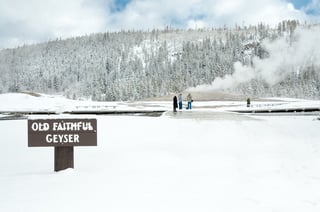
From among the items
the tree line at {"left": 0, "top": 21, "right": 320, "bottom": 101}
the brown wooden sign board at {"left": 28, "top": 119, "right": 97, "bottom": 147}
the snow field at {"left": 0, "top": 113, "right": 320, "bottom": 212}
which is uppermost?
the tree line at {"left": 0, "top": 21, "right": 320, "bottom": 101}

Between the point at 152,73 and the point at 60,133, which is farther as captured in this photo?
the point at 152,73

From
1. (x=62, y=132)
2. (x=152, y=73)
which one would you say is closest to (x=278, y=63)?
(x=152, y=73)

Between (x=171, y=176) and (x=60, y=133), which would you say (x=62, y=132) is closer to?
(x=60, y=133)

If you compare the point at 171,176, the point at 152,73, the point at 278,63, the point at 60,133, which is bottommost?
the point at 171,176

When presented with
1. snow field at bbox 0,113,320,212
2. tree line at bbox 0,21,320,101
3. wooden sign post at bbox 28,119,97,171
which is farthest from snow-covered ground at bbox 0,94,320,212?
tree line at bbox 0,21,320,101

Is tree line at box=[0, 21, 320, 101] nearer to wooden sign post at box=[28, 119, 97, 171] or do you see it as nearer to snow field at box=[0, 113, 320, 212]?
snow field at box=[0, 113, 320, 212]

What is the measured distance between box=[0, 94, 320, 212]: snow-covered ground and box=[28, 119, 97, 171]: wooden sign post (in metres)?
0.68

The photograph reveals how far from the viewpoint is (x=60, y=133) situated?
21.8 feet

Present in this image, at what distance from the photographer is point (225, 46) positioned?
571 ft

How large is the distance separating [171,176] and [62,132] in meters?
2.52

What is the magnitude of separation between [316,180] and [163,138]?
670 centimetres

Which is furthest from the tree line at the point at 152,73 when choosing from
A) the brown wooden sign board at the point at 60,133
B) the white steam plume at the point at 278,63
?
the brown wooden sign board at the point at 60,133

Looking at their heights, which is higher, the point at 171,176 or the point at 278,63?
the point at 278,63

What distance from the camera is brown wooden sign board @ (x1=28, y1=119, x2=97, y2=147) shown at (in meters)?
6.62
